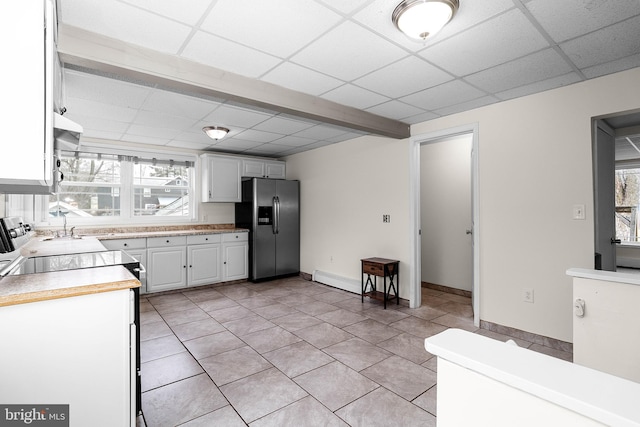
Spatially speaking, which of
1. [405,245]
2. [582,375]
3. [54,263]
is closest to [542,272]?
[405,245]

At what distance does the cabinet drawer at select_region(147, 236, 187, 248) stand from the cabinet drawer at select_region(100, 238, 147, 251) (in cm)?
8

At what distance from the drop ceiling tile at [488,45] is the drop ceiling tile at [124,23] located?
1680mm

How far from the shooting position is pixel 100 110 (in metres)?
3.38

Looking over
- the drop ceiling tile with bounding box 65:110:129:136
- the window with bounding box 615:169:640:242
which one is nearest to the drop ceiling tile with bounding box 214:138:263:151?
the drop ceiling tile with bounding box 65:110:129:136

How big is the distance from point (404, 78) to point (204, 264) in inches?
161

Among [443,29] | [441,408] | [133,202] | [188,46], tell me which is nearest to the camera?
[441,408]

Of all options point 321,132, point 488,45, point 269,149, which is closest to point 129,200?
point 269,149

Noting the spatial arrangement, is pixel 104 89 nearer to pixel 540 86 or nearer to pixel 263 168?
pixel 263 168

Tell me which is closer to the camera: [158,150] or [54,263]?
[54,263]

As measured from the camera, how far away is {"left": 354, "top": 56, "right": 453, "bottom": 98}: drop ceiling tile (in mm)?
2408

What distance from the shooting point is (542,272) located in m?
2.96

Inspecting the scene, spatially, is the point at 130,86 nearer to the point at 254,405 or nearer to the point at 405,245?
the point at 254,405

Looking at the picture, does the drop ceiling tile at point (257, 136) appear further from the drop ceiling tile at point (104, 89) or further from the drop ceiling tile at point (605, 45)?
the drop ceiling tile at point (605, 45)

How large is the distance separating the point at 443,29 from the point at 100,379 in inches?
105
